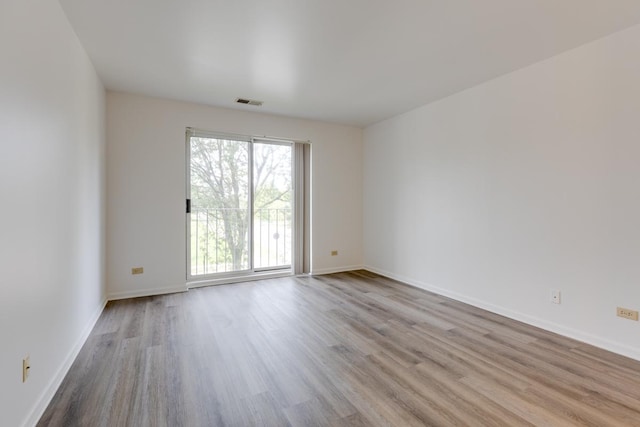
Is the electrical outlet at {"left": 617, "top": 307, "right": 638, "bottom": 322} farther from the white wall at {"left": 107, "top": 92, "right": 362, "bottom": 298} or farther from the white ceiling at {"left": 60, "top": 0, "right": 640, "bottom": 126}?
the white wall at {"left": 107, "top": 92, "right": 362, "bottom": 298}

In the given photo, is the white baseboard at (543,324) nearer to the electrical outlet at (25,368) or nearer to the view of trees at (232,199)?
the view of trees at (232,199)

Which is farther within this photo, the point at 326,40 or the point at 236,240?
the point at 236,240

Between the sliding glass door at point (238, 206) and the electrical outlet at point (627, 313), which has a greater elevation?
the sliding glass door at point (238, 206)

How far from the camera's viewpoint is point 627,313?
2.30 metres

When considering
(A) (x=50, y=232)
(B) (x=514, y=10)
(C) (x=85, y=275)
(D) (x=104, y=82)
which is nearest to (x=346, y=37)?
(B) (x=514, y=10)

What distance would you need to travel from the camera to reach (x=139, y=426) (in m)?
1.55

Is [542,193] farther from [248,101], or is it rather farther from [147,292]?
[147,292]

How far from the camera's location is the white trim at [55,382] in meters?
1.56

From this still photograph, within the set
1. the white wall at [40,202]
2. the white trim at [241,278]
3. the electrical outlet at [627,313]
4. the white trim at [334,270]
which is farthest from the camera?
the white trim at [334,270]

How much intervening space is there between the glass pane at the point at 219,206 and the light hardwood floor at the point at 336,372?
1.18 m

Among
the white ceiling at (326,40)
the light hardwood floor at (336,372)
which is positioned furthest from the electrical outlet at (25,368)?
the white ceiling at (326,40)

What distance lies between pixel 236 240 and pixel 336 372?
289cm

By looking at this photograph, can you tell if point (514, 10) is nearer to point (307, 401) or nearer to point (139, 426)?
point (307, 401)

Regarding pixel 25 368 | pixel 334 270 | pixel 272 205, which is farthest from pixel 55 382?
pixel 334 270
